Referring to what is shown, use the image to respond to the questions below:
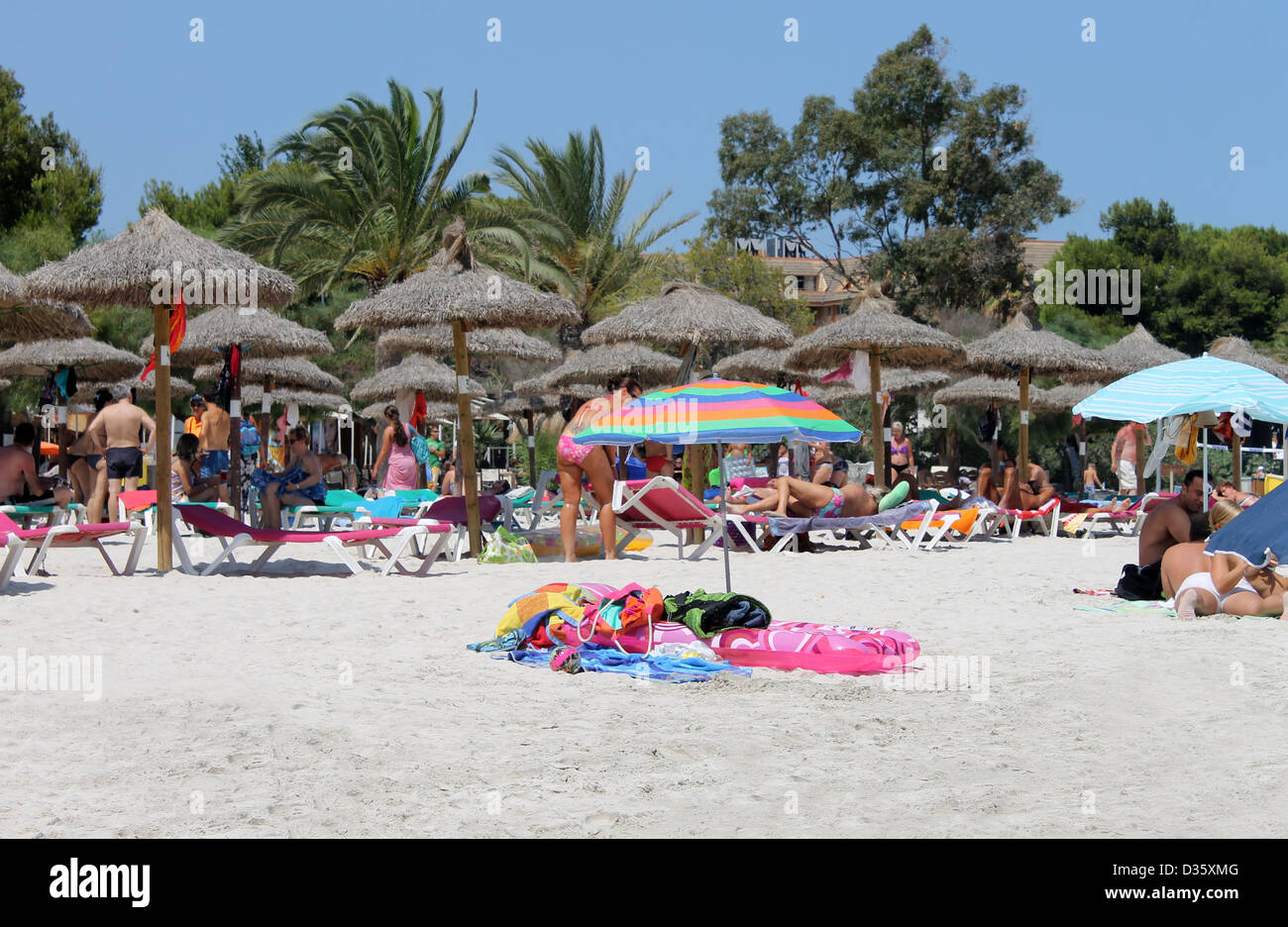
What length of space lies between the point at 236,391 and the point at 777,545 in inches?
232

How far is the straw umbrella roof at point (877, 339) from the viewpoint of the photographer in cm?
1413

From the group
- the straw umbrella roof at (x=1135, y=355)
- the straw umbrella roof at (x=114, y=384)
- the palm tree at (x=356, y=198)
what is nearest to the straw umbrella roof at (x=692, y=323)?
the straw umbrella roof at (x=1135, y=355)

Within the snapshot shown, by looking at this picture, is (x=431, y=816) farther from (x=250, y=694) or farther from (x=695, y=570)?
(x=695, y=570)

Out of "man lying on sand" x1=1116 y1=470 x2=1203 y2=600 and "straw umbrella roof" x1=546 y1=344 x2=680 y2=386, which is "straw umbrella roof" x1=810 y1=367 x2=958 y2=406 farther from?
"man lying on sand" x1=1116 y1=470 x2=1203 y2=600

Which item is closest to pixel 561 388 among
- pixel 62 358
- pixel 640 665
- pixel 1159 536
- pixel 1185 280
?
pixel 62 358

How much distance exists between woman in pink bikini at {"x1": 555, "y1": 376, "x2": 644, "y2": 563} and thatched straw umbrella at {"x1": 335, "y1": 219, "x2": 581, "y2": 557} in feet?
2.83

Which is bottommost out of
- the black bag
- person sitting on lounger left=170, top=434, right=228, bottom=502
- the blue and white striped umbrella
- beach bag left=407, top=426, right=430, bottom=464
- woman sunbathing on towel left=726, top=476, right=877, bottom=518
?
the black bag

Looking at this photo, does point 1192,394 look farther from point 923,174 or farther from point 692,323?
point 923,174

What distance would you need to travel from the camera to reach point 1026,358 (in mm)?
15078

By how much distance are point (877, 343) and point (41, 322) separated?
27.3ft

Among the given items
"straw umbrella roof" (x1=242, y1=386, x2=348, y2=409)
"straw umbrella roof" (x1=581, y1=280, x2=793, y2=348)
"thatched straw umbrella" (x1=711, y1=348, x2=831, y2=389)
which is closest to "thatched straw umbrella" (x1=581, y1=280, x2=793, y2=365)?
"straw umbrella roof" (x1=581, y1=280, x2=793, y2=348)

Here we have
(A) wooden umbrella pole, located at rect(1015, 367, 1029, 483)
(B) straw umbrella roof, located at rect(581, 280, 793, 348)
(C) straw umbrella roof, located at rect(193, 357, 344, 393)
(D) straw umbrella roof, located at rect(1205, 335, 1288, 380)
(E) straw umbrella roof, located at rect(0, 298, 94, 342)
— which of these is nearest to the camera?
(E) straw umbrella roof, located at rect(0, 298, 94, 342)

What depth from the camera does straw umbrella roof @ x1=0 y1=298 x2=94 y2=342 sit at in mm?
11133

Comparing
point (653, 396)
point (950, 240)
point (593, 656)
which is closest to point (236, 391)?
point (653, 396)
